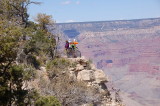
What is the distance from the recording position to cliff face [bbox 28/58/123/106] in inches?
899

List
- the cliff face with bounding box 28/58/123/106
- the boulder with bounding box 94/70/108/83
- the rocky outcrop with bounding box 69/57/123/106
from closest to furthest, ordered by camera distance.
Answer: the cliff face with bounding box 28/58/123/106
the rocky outcrop with bounding box 69/57/123/106
the boulder with bounding box 94/70/108/83

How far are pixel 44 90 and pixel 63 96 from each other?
1505 mm

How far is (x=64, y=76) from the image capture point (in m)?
25.3

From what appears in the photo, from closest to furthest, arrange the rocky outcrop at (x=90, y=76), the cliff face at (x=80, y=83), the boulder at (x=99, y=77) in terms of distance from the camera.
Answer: the cliff face at (x=80, y=83)
the rocky outcrop at (x=90, y=76)
the boulder at (x=99, y=77)

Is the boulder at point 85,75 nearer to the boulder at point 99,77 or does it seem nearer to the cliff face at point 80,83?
the cliff face at point 80,83

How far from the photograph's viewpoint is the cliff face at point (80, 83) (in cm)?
2283

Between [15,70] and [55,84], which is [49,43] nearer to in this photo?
[55,84]

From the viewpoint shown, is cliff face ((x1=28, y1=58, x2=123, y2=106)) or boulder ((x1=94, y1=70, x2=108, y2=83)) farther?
boulder ((x1=94, y1=70, x2=108, y2=83))

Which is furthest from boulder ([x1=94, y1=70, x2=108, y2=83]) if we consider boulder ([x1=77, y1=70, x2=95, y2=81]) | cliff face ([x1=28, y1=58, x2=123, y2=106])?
boulder ([x1=77, y1=70, x2=95, y2=81])

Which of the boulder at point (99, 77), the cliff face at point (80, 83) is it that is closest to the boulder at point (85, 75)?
the cliff face at point (80, 83)

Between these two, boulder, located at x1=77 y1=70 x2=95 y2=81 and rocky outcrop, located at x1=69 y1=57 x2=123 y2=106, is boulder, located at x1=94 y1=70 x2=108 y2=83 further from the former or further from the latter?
boulder, located at x1=77 y1=70 x2=95 y2=81

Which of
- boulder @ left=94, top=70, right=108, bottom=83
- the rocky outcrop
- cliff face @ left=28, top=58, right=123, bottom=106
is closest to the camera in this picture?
cliff face @ left=28, top=58, right=123, bottom=106

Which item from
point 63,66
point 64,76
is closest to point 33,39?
point 63,66

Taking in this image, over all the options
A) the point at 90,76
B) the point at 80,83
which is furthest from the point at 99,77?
the point at 80,83
